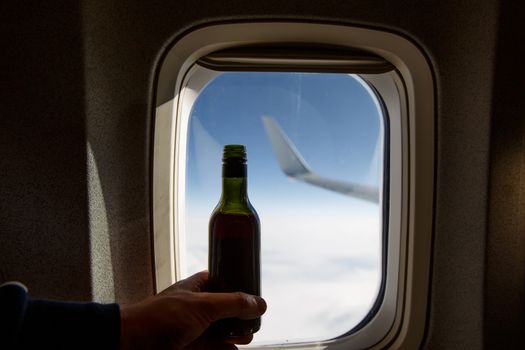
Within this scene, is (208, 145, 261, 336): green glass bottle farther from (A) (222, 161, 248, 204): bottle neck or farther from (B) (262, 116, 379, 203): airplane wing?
(B) (262, 116, 379, 203): airplane wing

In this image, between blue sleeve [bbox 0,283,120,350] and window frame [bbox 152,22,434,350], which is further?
window frame [bbox 152,22,434,350]

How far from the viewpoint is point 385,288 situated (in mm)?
1165

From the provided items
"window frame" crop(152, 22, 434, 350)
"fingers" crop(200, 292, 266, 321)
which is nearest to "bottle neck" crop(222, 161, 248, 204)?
"fingers" crop(200, 292, 266, 321)

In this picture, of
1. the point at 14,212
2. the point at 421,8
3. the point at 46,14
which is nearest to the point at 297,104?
the point at 421,8

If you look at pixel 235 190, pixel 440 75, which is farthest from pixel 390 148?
pixel 235 190

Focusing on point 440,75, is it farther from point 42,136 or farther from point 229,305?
point 42,136

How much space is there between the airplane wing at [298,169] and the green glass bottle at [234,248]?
1.49 ft

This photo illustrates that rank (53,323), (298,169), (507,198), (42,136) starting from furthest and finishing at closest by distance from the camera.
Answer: (298,169)
(507,198)
(42,136)
(53,323)

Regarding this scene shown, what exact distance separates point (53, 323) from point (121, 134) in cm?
49

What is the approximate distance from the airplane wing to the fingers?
59 centimetres

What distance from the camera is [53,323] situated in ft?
1.80

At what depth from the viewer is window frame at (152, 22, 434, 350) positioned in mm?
944

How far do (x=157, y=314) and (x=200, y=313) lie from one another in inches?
2.8

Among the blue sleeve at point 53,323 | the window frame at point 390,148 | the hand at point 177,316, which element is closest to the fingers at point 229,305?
the hand at point 177,316
